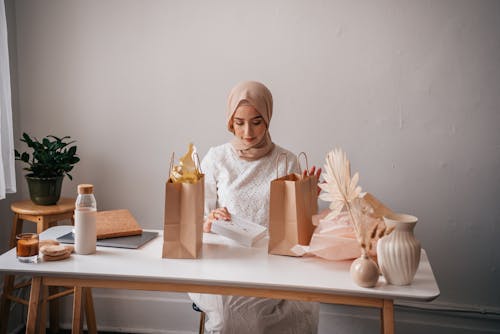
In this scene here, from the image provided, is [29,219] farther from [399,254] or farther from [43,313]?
[399,254]

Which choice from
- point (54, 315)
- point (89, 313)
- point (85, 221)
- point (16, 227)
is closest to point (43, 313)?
point (89, 313)

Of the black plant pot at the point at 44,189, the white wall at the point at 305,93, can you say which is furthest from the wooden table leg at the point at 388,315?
the black plant pot at the point at 44,189

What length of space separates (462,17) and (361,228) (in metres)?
1.65

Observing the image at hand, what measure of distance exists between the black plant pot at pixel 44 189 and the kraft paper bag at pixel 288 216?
1.42m

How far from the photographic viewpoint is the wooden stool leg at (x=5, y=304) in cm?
244

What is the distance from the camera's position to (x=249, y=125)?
2.24 meters

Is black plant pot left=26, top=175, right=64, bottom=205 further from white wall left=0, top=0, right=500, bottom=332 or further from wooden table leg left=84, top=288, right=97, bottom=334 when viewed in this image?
wooden table leg left=84, top=288, right=97, bottom=334

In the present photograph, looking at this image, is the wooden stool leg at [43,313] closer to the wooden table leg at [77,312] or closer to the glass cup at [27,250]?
the wooden table leg at [77,312]

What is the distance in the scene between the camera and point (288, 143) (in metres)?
2.69

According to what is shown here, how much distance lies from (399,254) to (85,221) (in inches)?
41.1

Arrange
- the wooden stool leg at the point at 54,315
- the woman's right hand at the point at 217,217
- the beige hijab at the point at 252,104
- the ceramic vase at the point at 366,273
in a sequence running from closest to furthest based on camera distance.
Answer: the ceramic vase at the point at 366,273, the woman's right hand at the point at 217,217, the beige hijab at the point at 252,104, the wooden stool leg at the point at 54,315

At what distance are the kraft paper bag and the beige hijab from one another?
69cm

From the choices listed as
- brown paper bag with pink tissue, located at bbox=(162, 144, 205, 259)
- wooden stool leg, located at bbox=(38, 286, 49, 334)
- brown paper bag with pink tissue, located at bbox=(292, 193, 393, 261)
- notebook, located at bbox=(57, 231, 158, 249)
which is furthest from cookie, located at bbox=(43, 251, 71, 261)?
brown paper bag with pink tissue, located at bbox=(292, 193, 393, 261)

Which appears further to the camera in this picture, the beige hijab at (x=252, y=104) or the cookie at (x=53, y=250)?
the beige hijab at (x=252, y=104)
